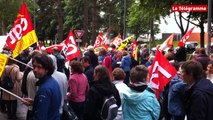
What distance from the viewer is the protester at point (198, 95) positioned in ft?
15.9

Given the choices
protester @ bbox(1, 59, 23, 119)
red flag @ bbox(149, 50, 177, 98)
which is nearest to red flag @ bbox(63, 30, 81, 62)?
protester @ bbox(1, 59, 23, 119)

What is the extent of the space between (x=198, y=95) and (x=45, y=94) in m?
1.67

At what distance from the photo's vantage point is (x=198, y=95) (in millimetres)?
4836

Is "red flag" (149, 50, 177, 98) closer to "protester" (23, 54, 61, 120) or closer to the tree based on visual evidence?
"protester" (23, 54, 61, 120)

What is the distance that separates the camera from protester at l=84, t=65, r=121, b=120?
6672 mm

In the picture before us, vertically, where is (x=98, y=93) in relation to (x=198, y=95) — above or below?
below

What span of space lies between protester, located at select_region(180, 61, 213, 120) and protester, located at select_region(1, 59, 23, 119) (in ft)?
20.5

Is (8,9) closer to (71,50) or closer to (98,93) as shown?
(71,50)

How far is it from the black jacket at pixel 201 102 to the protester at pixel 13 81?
6391 millimetres

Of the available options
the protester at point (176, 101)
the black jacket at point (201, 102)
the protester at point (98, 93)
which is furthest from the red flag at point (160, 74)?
the black jacket at point (201, 102)

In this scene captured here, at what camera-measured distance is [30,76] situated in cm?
783

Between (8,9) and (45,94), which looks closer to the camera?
(45,94)

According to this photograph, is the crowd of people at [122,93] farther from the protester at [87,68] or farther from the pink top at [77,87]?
the protester at [87,68]

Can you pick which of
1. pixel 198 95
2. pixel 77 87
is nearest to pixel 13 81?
pixel 77 87
